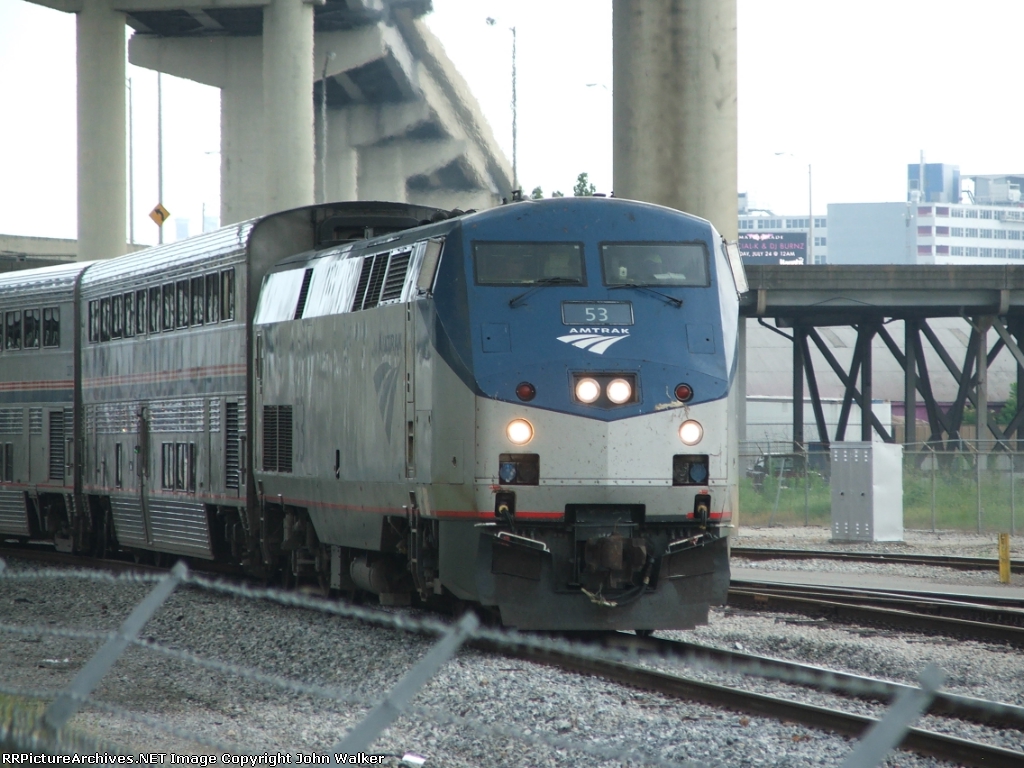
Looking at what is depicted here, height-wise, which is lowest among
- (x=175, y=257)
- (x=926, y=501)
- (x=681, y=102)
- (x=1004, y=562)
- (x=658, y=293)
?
(x=926, y=501)

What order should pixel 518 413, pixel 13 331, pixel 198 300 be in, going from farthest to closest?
pixel 13 331 < pixel 198 300 < pixel 518 413

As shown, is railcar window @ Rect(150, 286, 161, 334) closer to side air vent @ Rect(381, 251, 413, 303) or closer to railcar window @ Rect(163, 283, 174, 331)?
railcar window @ Rect(163, 283, 174, 331)

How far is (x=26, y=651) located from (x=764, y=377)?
72271mm

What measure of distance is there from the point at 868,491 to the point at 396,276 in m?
16.2

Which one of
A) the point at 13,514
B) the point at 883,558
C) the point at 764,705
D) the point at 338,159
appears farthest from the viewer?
the point at 338,159

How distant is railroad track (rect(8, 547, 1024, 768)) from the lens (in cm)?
788

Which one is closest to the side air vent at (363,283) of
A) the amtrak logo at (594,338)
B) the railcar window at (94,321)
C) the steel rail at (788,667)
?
the amtrak logo at (594,338)

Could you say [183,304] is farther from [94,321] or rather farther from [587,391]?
[587,391]

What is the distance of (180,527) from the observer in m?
19.0

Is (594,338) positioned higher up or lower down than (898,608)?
higher up

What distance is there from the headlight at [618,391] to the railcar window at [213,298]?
7.45 meters

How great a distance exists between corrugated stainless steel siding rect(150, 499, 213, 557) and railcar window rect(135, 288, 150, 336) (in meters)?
2.46

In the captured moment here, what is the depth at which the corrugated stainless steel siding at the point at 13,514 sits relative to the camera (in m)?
23.9

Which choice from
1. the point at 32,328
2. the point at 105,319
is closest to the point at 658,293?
the point at 105,319
